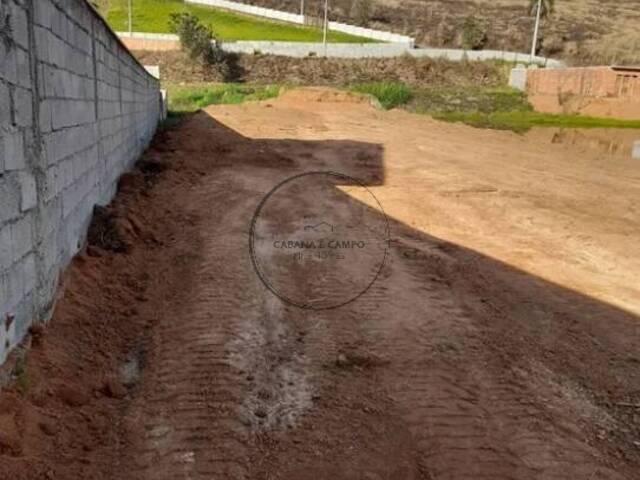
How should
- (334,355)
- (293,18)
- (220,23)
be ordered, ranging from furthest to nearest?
(293,18) → (220,23) → (334,355)

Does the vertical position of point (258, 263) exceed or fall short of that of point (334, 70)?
it falls short

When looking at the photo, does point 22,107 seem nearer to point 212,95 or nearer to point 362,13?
point 212,95

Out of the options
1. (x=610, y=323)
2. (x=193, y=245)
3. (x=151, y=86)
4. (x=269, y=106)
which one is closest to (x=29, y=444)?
(x=193, y=245)

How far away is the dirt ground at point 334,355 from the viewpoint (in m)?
2.98

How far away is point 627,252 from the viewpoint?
7.48 metres

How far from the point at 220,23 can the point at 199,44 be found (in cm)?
1665

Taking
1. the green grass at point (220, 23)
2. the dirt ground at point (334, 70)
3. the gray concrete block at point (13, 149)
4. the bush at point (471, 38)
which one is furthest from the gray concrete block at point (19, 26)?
the bush at point (471, 38)

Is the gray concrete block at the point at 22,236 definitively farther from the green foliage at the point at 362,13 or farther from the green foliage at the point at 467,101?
the green foliage at the point at 362,13

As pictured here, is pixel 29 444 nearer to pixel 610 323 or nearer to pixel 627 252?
pixel 610 323

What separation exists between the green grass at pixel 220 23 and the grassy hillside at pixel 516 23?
9.81 metres

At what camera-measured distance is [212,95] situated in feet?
85.8

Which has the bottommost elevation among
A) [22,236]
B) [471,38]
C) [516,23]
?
[22,236]

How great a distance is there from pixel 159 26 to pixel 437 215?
4486 cm

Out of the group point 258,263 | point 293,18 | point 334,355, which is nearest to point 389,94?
point 258,263
